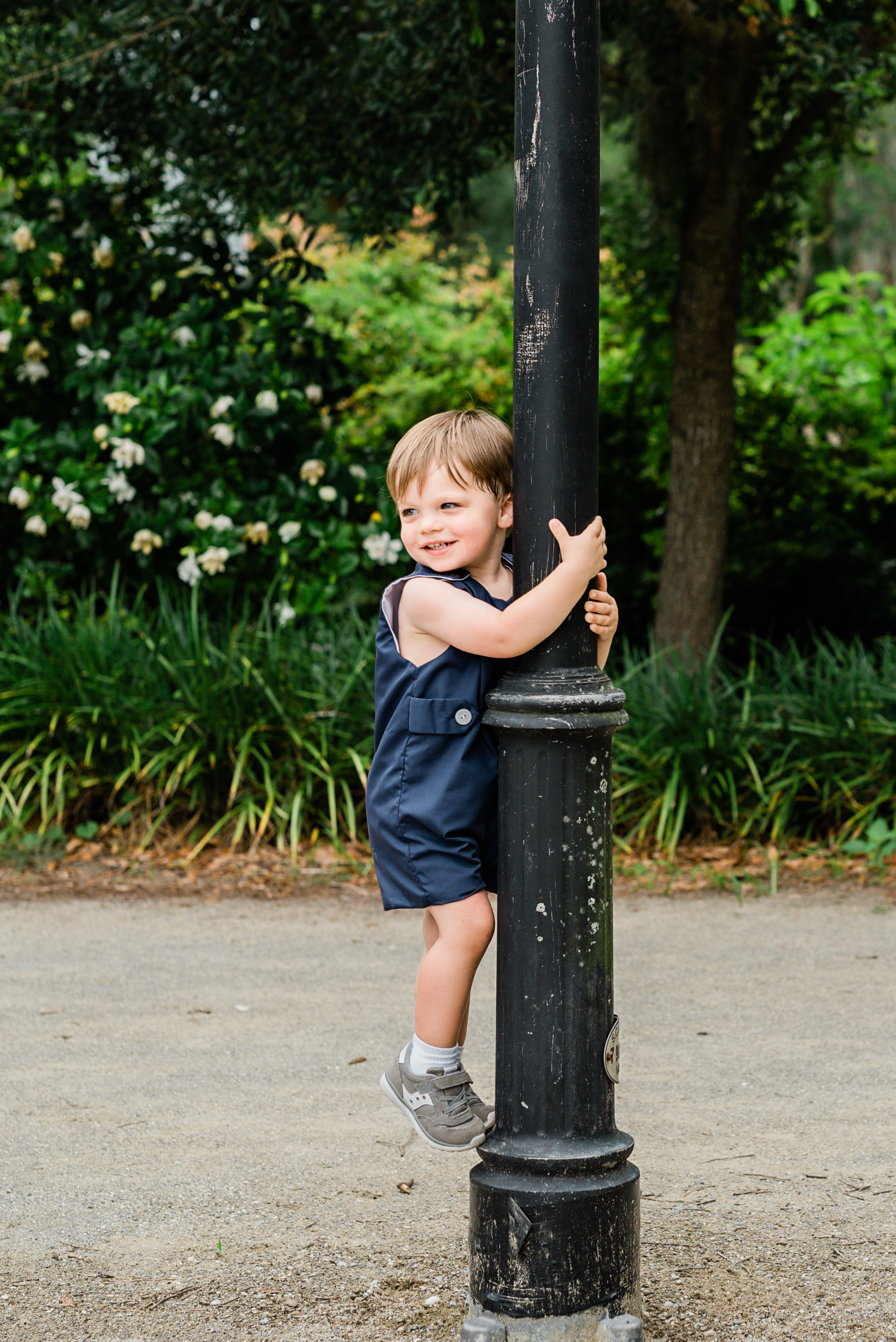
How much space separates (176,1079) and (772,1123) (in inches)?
60.9

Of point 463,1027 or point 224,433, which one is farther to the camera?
point 224,433

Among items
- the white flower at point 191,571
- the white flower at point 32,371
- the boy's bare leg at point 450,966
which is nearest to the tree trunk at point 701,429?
the white flower at point 191,571

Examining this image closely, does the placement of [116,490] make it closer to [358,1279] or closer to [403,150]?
[403,150]

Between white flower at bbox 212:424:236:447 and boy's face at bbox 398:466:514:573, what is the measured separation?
4.44 metres

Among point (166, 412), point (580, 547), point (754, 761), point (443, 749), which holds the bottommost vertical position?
point (754, 761)

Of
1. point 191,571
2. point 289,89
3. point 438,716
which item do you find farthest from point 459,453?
point 191,571

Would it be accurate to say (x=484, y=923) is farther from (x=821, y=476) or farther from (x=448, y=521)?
(x=821, y=476)

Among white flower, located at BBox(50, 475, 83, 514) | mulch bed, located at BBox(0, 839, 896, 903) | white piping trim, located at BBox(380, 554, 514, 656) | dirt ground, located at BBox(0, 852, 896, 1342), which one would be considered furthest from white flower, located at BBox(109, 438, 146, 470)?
white piping trim, located at BBox(380, 554, 514, 656)

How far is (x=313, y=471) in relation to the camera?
22.3 ft

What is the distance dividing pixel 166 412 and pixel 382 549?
1271 mm

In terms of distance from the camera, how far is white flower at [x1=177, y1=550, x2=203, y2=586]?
6.53 m

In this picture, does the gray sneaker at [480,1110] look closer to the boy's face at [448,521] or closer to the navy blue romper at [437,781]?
the navy blue romper at [437,781]

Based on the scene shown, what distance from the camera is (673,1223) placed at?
276cm

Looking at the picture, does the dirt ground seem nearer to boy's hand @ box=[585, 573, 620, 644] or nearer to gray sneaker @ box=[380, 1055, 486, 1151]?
gray sneaker @ box=[380, 1055, 486, 1151]
